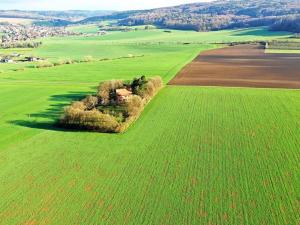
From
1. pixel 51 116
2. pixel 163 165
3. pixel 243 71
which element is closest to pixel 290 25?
pixel 243 71

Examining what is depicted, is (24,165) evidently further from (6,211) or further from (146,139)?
(146,139)

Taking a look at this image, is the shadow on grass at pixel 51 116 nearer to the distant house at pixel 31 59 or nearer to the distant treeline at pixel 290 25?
the distant house at pixel 31 59

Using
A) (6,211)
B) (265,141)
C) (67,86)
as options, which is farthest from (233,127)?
(67,86)

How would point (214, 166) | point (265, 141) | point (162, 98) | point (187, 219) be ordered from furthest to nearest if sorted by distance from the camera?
point (162, 98)
point (265, 141)
point (214, 166)
point (187, 219)

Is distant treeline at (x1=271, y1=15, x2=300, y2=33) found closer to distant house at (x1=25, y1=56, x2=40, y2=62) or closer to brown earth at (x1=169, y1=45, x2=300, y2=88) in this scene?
brown earth at (x1=169, y1=45, x2=300, y2=88)

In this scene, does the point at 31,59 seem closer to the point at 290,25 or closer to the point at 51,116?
the point at 51,116

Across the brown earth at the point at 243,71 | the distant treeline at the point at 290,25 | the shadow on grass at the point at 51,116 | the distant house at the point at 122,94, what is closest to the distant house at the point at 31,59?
the brown earth at the point at 243,71
